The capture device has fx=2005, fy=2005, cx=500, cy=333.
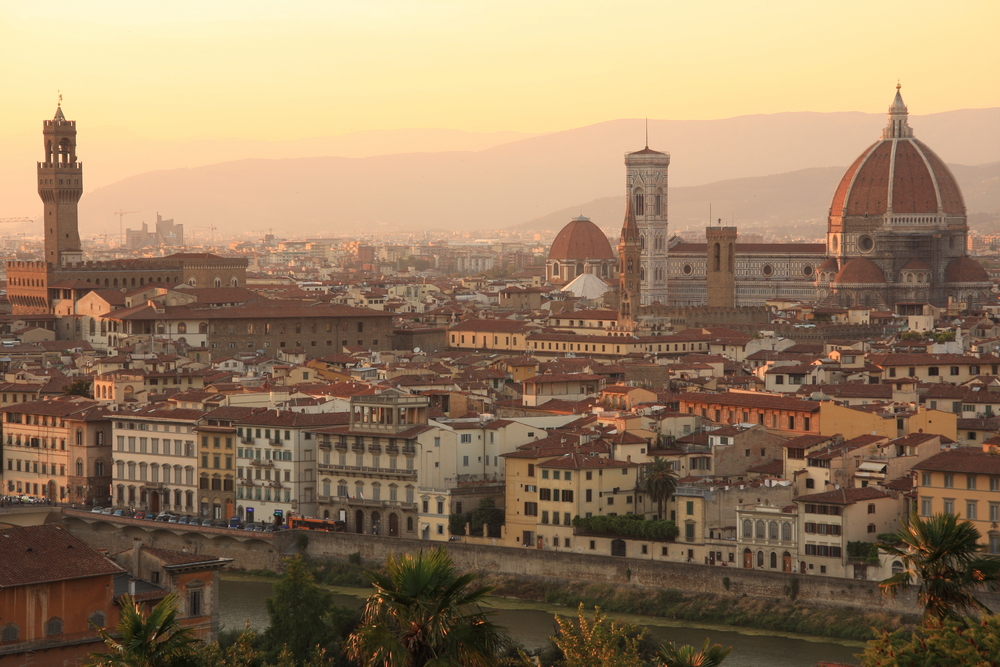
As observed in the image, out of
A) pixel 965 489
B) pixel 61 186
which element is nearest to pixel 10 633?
pixel 965 489

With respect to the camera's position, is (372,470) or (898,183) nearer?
(372,470)

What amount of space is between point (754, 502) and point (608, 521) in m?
3.10

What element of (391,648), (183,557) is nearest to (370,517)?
(183,557)

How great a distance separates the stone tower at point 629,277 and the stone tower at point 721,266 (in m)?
6.46

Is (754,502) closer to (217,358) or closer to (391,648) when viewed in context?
(391,648)

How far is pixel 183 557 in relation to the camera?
87.1 ft

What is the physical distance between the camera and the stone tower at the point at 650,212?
4796 inches

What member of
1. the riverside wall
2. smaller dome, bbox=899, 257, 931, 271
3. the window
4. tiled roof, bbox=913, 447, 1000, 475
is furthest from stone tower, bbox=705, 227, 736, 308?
the window

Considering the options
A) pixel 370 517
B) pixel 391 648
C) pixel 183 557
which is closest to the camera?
pixel 391 648

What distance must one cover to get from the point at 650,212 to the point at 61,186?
4053 cm

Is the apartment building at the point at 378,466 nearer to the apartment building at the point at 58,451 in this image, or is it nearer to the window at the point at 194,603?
the apartment building at the point at 58,451

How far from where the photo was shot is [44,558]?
2409 cm

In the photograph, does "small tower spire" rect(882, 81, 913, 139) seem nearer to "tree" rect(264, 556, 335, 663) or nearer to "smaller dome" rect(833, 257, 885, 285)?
"smaller dome" rect(833, 257, 885, 285)

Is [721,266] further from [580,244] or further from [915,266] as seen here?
[580,244]
